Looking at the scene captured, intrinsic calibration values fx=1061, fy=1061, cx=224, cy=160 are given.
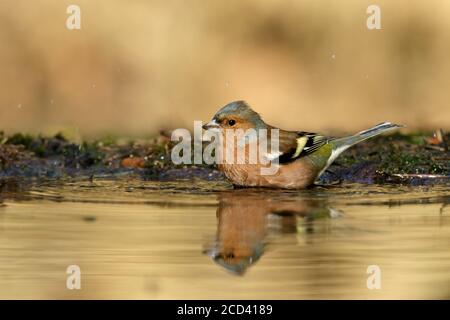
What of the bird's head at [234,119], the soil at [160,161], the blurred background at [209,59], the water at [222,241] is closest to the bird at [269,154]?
the bird's head at [234,119]

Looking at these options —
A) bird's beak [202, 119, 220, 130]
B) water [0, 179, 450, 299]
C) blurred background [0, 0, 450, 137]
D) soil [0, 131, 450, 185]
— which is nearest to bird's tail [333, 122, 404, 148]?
soil [0, 131, 450, 185]

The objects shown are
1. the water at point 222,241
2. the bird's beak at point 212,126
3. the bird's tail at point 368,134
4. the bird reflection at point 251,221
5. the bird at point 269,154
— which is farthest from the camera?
the bird's tail at point 368,134

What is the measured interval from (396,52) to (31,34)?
6012 millimetres

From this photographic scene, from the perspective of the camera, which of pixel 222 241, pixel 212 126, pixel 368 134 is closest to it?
pixel 222 241

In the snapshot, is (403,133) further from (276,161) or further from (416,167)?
(276,161)

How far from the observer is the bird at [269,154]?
1043 centimetres

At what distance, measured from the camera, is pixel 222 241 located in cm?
769

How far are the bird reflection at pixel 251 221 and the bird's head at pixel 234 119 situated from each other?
852mm

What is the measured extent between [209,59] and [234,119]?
20.9 feet

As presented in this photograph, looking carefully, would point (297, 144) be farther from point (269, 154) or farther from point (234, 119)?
point (234, 119)

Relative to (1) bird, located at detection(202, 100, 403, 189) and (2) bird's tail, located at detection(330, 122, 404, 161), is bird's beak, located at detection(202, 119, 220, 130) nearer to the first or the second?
(1) bird, located at detection(202, 100, 403, 189)

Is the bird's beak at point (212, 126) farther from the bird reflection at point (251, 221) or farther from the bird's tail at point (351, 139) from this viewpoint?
the bird's tail at point (351, 139)

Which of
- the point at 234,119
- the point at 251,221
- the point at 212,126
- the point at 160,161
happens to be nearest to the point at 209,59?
the point at 160,161
